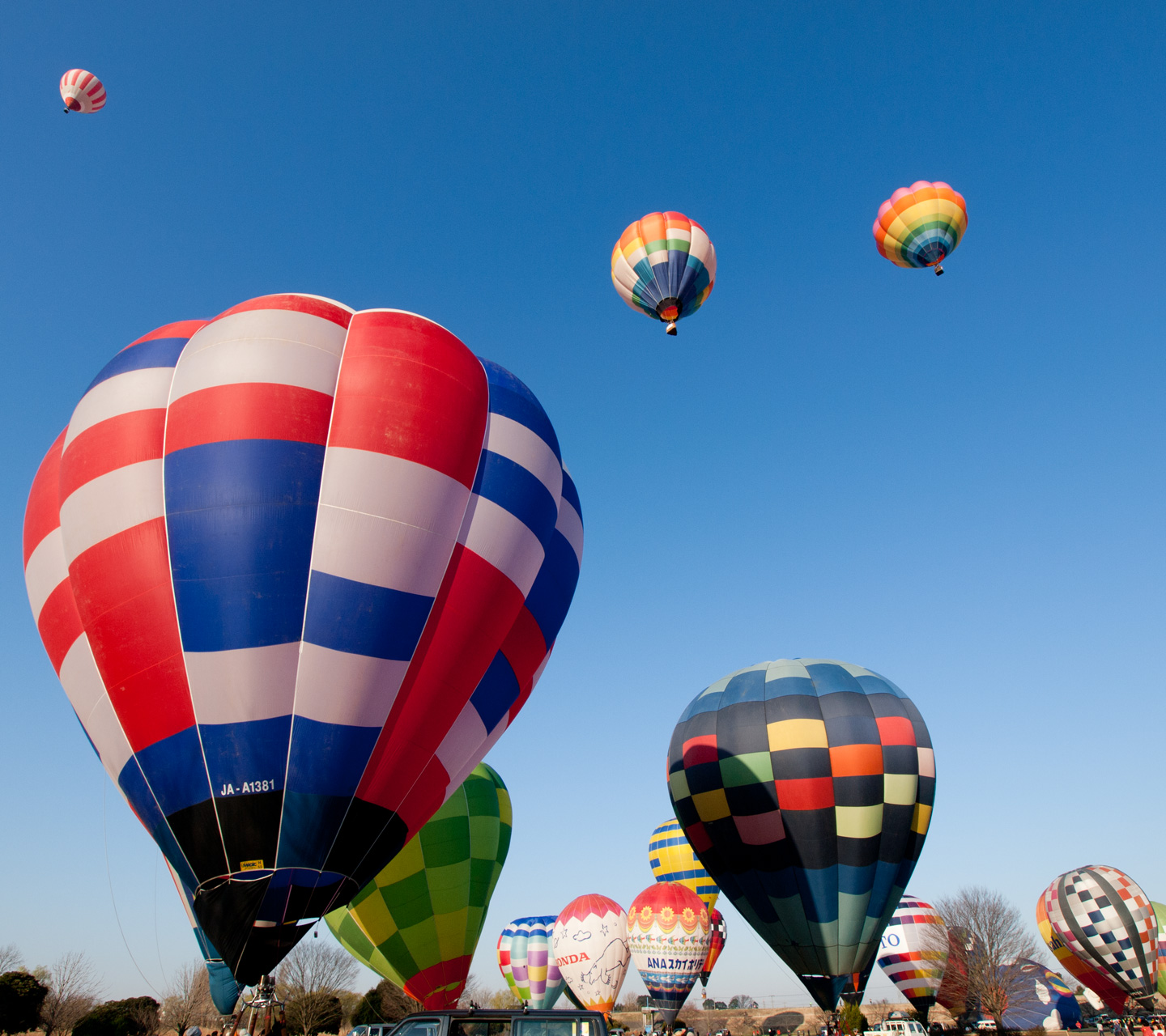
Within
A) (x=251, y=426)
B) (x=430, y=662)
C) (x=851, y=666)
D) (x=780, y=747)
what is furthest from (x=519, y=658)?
(x=851, y=666)

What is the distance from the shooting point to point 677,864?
29.9m

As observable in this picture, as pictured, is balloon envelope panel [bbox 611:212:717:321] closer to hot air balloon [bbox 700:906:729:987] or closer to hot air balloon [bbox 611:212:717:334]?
hot air balloon [bbox 611:212:717:334]

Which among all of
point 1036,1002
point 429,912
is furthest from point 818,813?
point 1036,1002

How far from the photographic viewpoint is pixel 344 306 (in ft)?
33.7

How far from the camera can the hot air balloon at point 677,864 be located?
28719mm

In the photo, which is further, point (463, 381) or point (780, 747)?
point (780, 747)

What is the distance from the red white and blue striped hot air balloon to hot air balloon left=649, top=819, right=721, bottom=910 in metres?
21.8

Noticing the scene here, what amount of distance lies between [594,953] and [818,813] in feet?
36.0

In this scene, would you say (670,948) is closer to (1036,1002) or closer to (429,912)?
(429,912)

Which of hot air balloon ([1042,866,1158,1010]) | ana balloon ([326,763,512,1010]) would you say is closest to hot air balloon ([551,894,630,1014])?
ana balloon ([326,763,512,1010])

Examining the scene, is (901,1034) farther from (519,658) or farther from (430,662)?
(430,662)

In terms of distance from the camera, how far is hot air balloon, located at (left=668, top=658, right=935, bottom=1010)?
15.9 metres

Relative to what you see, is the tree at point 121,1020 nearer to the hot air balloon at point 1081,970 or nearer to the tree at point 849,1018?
the tree at point 849,1018

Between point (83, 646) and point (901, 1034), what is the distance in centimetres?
2033
